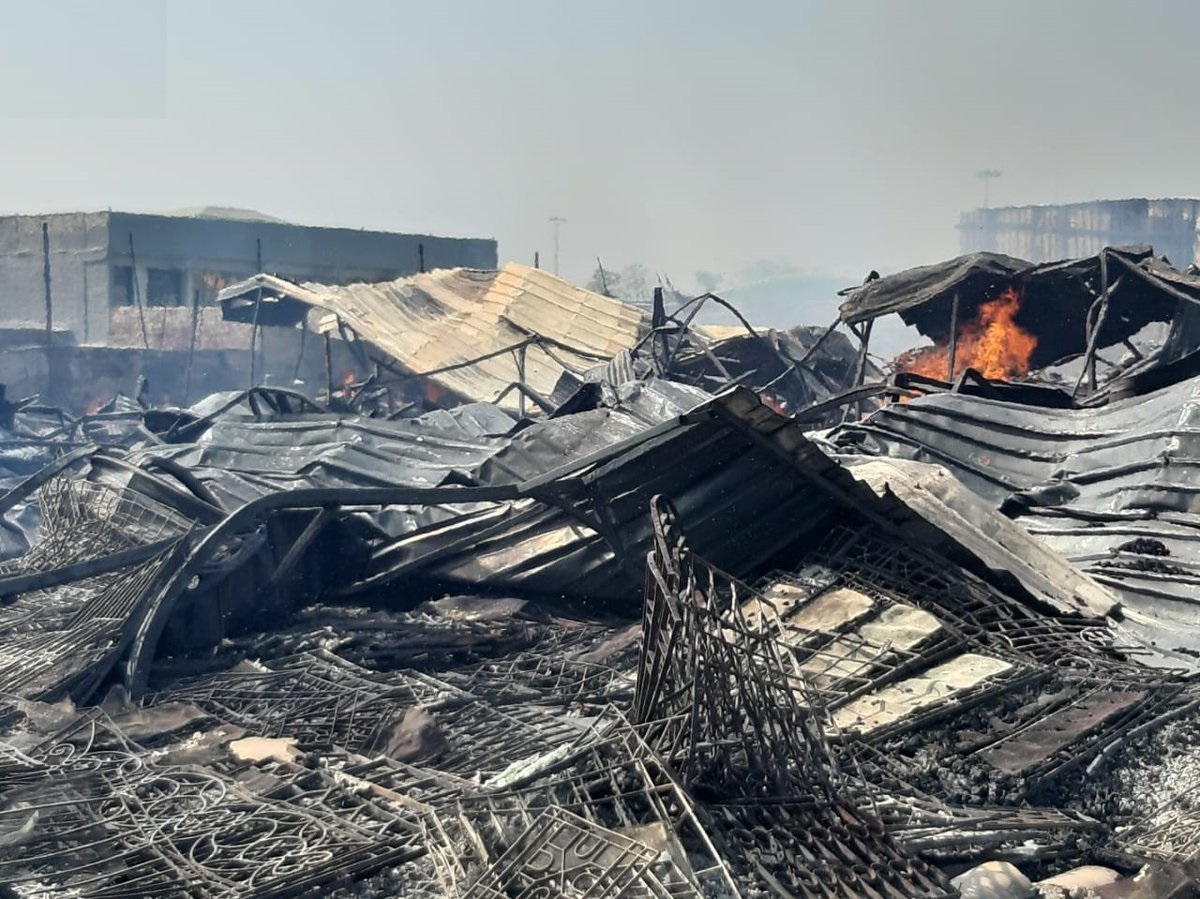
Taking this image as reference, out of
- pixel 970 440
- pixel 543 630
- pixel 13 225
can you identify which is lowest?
pixel 543 630

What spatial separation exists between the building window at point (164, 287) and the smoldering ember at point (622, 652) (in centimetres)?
1671

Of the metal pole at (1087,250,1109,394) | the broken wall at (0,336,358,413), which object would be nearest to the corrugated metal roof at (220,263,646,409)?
the broken wall at (0,336,358,413)

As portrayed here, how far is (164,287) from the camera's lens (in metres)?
28.3

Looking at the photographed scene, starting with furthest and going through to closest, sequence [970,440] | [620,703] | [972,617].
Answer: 1. [970,440]
2. [972,617]
3. [620,703]

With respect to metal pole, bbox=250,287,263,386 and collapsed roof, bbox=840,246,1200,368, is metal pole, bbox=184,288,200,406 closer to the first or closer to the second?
metal pole, bbox=250,287,263,386

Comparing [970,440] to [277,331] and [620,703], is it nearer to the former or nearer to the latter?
[620,703]

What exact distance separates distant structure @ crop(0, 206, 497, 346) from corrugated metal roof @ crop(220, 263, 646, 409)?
15.1 feet

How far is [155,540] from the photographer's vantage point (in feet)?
24.4

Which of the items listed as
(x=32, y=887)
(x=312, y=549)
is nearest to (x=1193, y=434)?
(x=312, y=549)

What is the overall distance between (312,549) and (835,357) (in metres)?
13.6

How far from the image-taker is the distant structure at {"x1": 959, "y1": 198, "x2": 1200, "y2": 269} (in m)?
32.7

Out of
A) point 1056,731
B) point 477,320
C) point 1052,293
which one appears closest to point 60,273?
point 477,320

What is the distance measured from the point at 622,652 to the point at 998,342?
10.8 meters

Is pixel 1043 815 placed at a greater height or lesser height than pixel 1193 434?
lesser
